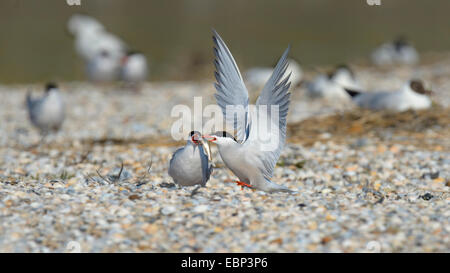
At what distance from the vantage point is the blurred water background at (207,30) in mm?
15797

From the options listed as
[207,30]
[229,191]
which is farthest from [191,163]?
[207,30]

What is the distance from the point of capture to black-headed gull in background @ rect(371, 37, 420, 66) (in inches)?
576

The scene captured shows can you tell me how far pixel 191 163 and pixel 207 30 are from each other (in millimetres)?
17196

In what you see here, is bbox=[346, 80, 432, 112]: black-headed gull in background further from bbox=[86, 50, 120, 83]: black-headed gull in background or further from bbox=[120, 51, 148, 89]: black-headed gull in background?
bbox=[86, 50, 120, 83]: black-headed gull in background

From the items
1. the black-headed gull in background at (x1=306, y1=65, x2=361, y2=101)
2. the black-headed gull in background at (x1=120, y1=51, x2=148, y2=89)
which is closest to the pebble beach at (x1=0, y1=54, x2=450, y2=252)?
the black-headed gull in background at (x1=306, y1=65, x2=361, y2=101)

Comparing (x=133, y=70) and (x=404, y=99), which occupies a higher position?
(x=133, y=70)

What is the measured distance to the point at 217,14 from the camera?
2423cm

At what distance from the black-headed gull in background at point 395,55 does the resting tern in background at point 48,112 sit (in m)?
9.00

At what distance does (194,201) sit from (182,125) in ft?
14.7

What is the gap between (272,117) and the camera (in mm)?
3668

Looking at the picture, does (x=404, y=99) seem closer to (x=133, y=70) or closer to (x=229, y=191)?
(x=229, y=191)

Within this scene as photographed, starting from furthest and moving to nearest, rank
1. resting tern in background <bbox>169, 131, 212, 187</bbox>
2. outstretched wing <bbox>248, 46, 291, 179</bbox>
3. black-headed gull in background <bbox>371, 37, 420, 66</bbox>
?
black-headed gull in background <bbox>371, 37, 420, 66</bbox> < resting tern in background <bbox>169, 131, 212, 187</bbox> < outstretched wing <bbox>248, 46, 291, 179</bbox>

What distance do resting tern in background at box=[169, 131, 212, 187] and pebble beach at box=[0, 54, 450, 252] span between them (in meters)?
0.10

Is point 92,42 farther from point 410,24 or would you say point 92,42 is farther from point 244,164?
point 410,24
